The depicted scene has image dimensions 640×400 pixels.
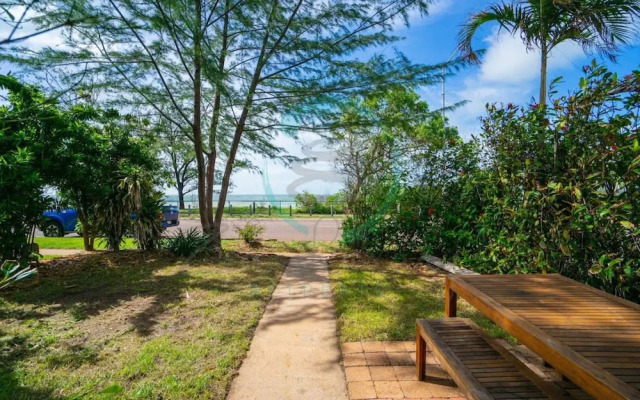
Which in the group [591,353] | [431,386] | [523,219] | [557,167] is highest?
[557,167]

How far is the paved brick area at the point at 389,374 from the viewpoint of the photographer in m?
2.26

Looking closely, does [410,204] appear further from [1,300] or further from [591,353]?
[1,300]

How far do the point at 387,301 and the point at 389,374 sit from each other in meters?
1.72

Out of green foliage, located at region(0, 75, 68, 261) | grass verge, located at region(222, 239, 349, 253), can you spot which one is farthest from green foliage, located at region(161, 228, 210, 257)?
green foliage, located at region(0, 75, 68, 261)

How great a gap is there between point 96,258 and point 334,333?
546cm

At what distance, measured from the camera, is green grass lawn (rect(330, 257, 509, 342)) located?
10.8 feet

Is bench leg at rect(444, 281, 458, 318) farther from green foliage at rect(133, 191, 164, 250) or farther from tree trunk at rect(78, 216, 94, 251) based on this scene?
tree trunk at rect(78, 216, 94, 251)

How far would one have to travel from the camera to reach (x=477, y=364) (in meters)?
1.98

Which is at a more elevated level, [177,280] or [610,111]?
[610,111]

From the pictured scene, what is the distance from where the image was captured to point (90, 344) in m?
3.02

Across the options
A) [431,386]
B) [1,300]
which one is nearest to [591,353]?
[431,386]

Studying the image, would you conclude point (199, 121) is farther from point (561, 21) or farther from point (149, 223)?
point (561, 21)

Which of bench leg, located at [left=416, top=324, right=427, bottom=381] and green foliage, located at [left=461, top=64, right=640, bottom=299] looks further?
green foliage, located at [left=461, top=64, right=640, bottom=299]

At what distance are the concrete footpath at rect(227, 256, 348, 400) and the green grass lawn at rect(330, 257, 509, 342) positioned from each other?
0.22m
